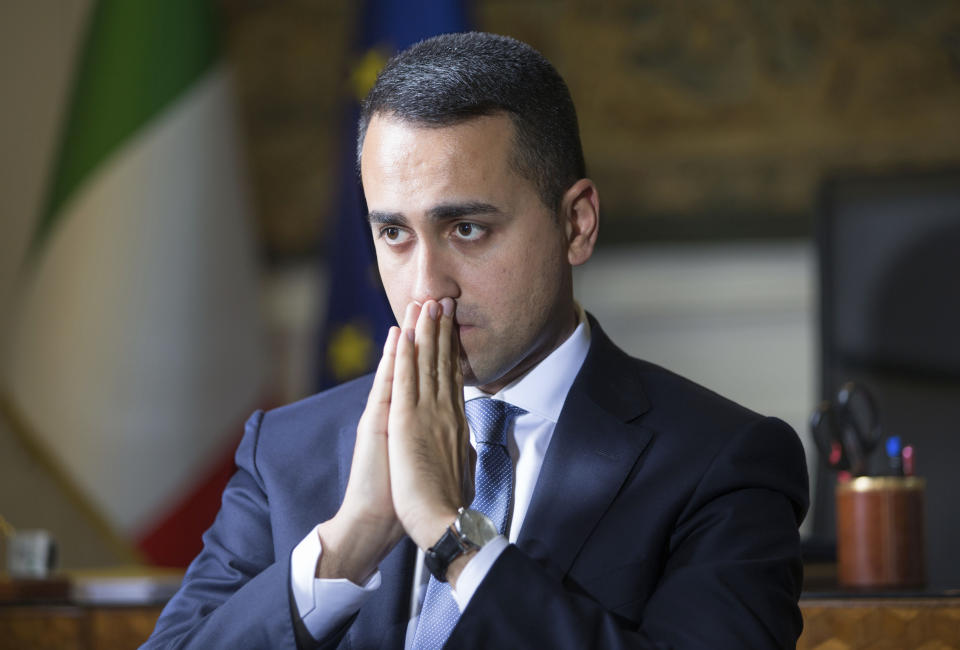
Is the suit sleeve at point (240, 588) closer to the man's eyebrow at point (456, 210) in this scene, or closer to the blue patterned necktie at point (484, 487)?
the blue patterned necktie at point (484, 487)

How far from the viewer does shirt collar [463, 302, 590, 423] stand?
1623mm

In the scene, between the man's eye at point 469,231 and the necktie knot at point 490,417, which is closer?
the man's eye at point 469,231

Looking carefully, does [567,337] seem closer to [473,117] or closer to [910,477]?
[473,117]

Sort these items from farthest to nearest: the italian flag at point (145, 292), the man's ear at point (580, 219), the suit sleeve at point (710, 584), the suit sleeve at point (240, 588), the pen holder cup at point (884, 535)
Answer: the italian flag at point (145, 292) → the pen holder cup at point (884, 535) → the man's ear at point (580, 219) → the suit sleeve at point (240, 588) → the suit sleeve at point (710, 584)

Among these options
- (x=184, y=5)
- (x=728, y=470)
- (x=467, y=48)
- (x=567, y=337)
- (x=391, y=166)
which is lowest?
(x=728, y=470)

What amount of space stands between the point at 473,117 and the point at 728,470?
54 cm

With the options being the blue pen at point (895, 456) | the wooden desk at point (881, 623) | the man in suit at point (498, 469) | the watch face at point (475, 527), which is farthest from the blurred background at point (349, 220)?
the watch face at point (475, 527)

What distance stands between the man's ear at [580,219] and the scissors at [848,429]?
658 mm

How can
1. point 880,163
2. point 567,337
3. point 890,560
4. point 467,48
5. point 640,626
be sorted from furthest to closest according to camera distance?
point 880,163 < point 890,560 < point 567,337 < point 467,48 < point 640,626

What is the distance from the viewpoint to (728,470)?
145cm

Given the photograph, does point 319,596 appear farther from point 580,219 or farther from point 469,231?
point 580,219

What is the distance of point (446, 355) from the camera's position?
1.46 metres

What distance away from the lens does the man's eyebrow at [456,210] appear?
4.75 ft

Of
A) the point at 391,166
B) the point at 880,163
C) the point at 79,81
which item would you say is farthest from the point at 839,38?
the point at 391,166
